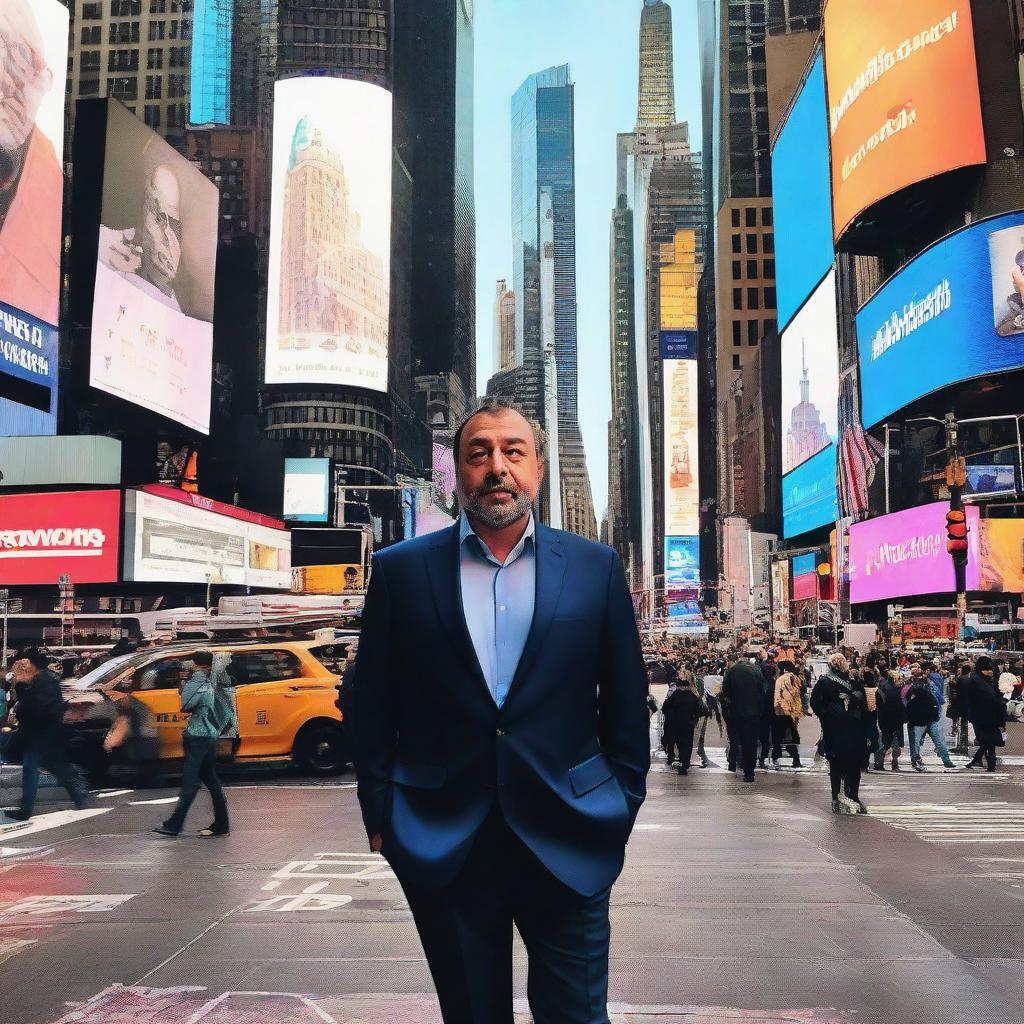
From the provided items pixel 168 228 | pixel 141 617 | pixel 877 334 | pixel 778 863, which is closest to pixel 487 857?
pixel 778 863

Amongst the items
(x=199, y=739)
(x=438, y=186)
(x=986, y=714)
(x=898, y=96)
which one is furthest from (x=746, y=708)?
(x=438, y=186)

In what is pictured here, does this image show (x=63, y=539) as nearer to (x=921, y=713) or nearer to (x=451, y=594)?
(x=921, y=713)

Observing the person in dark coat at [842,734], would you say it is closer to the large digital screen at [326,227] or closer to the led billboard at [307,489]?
the led billboard at [307,489]

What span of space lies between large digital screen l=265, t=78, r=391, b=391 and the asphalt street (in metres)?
92.1

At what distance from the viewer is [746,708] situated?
16.2 meters

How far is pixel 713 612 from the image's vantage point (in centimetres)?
15600

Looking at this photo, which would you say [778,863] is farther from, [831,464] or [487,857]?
[831,464]

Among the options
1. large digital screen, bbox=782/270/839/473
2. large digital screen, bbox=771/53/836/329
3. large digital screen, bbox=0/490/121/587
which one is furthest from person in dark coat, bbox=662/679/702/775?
large digital screen, bbox=771/53/836/329

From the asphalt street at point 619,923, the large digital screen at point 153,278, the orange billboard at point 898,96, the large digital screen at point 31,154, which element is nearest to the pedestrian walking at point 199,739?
the asphalt street at point 619,923

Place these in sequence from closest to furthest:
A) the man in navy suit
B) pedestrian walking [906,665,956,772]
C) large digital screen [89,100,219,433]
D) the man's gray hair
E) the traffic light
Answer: the man in navy suit
the man's gray hair
pedestrian walking [906,665,956,772]
the traffic light
large digital screen [89,100,219,433]

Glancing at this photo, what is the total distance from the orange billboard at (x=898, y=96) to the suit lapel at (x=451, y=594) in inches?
2084

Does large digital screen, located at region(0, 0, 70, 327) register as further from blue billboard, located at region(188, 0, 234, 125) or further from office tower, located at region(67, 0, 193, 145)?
blue billboard, located at region(188, 0, 234, 125)

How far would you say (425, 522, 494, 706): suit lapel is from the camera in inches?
121

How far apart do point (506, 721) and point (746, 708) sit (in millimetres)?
13751
